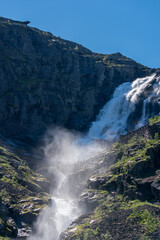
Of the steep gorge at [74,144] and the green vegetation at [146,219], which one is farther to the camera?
the steep gorge at [74,144]

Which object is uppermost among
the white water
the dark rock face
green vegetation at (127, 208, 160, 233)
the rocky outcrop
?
the dark rock face

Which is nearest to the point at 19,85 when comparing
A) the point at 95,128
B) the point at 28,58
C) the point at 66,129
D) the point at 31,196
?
the point at 28,58

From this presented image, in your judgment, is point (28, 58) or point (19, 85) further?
point (28, 58)

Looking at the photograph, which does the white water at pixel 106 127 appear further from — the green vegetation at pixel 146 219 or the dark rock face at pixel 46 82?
the green vegetation at pixel 146 219

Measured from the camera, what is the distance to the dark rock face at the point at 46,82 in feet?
325

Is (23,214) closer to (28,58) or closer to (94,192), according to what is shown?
(94,192)

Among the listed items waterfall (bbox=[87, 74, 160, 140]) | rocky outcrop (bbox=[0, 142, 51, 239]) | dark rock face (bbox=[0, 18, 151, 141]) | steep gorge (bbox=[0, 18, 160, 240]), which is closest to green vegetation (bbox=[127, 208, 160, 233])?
steep gorge (bbox=[0, 18, 160, 240])

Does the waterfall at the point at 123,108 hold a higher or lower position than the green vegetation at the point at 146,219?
higher

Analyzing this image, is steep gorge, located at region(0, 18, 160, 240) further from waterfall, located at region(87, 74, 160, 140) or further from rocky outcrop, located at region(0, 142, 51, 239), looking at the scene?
waterfall, located at region(87, 74, 160, 140)

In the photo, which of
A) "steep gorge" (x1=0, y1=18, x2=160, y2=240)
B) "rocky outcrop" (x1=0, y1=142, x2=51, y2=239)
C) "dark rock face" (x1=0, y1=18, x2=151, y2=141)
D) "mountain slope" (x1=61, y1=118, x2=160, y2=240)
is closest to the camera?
"mountain slope" (x1=61, y1=118, x2=160, y2=240)

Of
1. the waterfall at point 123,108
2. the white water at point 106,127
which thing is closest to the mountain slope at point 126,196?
the white water at point 106,127

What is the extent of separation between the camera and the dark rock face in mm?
99000

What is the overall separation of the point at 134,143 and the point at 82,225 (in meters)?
22.2

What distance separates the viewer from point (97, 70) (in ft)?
413
